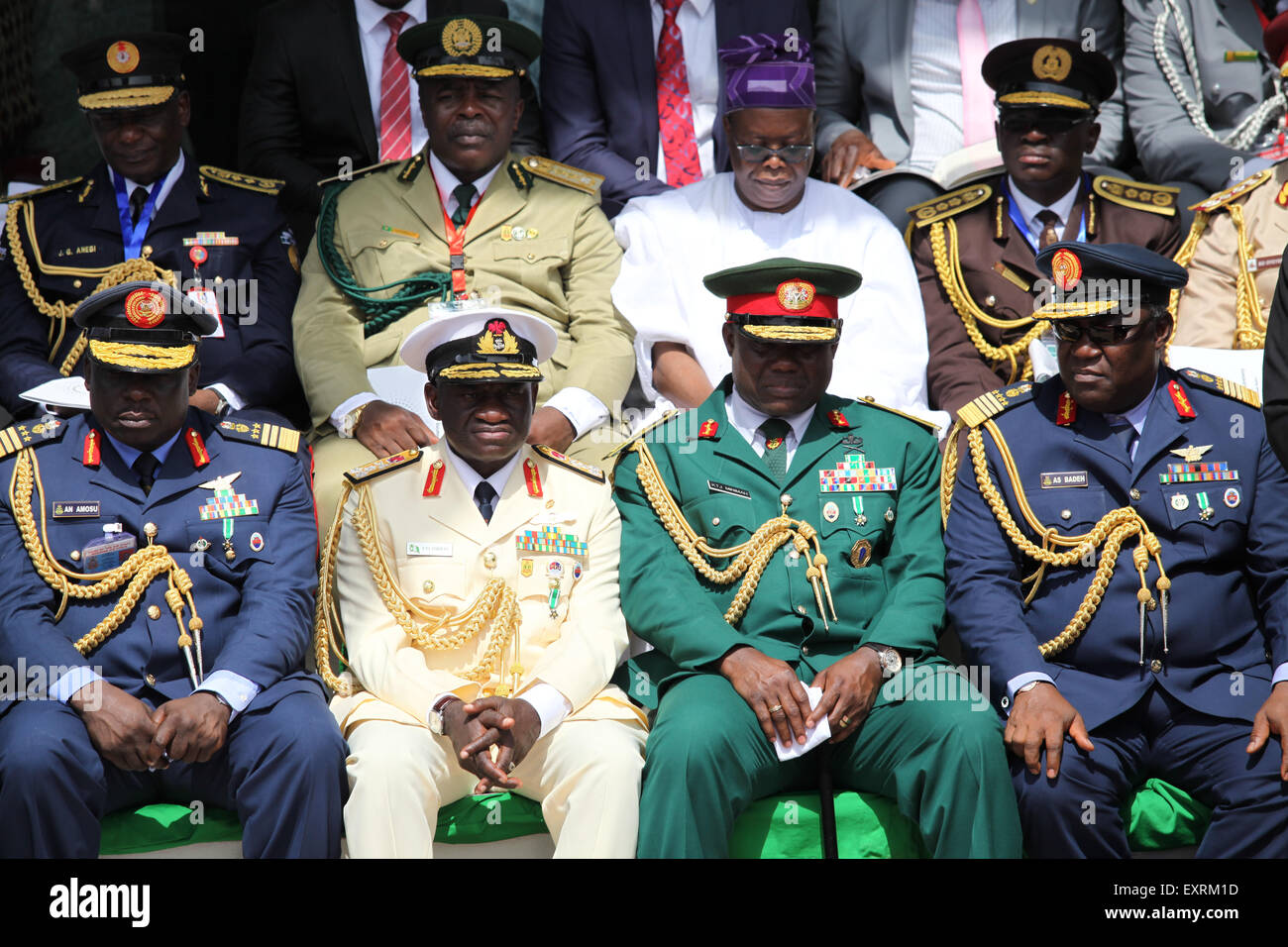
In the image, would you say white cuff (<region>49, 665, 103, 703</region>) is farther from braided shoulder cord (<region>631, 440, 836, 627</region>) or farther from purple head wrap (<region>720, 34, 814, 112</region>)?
purple head wrap (<region>720, 34, 814, 112</region>)

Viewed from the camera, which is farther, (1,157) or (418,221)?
(1,157)

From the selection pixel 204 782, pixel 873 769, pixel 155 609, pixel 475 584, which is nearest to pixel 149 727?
pixel 204 782

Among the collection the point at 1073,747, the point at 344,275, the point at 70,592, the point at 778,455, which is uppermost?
the point at 344,275

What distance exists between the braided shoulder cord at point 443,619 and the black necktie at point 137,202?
67.4 inches

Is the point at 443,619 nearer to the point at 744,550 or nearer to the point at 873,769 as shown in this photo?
the point at 744,550

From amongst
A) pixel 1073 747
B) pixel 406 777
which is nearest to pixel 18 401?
pixel 406 777

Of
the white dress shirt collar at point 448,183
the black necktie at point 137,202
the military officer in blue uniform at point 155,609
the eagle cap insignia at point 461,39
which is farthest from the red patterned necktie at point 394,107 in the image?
the military officer in blue uniform at point 155,609

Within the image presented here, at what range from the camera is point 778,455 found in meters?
4.48

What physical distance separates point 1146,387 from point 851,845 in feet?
4.88

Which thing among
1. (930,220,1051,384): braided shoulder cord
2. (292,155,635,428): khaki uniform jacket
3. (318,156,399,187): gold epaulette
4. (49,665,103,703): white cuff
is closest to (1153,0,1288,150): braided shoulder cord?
(930,220,1051,384): braided shoulder cord

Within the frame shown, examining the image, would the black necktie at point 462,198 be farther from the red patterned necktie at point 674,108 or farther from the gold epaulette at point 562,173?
the red patterned necktie at point 674,108

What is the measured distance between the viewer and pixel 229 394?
5160mm
